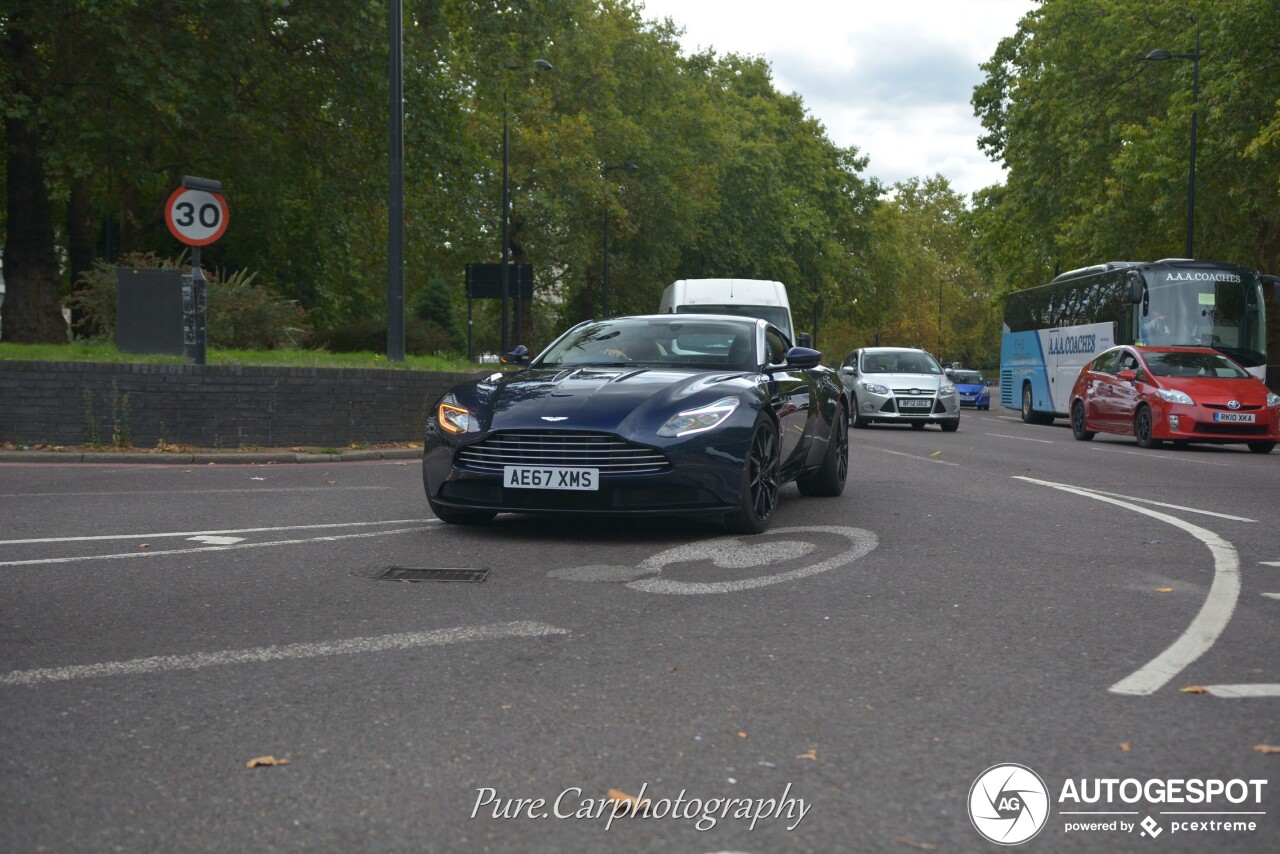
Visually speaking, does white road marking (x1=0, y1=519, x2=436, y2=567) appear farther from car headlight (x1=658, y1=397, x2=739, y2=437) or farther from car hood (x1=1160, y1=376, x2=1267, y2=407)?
car hood (x1=1160, y1=376, x2=1267, y2=407)

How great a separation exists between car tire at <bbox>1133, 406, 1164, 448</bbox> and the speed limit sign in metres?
13.8

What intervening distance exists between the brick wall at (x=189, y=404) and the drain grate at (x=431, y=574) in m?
8.19

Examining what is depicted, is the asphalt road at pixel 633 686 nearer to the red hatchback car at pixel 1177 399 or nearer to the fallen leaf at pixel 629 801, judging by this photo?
the fallen leaf at pixel 629 801

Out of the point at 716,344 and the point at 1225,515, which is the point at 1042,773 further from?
the point at 1225,515

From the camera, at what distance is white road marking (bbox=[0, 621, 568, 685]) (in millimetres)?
4605

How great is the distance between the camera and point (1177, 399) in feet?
66.3

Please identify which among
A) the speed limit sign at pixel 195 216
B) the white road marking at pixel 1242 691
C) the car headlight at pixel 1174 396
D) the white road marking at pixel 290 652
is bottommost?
the white road marking at pixel 290 652

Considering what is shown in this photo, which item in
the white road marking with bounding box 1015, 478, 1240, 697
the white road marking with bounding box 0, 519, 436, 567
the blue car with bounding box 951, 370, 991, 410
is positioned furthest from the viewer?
the blue car with bounding box 951, 370, 991, 410

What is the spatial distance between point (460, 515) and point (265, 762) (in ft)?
16.2

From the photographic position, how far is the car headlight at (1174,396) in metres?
20.1

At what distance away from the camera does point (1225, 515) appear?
382 inches

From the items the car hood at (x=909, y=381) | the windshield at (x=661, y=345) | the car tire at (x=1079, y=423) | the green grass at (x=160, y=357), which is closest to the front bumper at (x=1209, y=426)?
the car tire at (x=1079, y=423)

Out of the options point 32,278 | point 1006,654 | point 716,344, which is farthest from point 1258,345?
point 1006,654

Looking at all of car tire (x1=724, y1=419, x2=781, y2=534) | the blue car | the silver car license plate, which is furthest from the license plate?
the blue car
